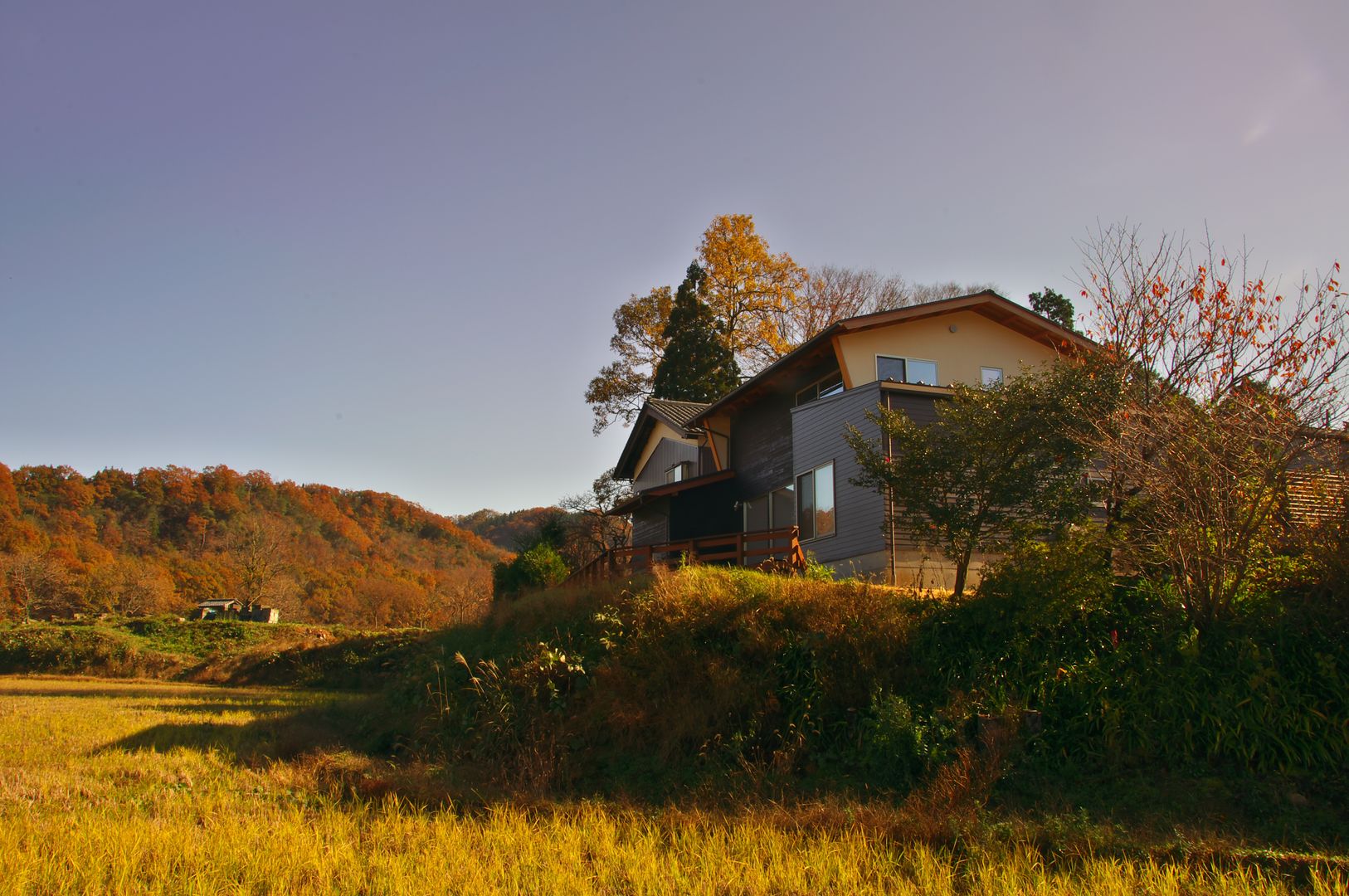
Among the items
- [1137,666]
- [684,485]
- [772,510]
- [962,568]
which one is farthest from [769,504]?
[1137,666]

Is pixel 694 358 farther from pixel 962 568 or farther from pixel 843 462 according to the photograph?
pixel 962 568

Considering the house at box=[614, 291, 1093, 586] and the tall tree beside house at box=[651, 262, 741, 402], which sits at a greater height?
the tall tree beside house at box=[651, 262, 741, 402]

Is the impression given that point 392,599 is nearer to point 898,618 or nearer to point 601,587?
point 601,587

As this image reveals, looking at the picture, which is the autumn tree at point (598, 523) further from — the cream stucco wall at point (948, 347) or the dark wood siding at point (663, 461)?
the cream stucco wall at point (948, 347)

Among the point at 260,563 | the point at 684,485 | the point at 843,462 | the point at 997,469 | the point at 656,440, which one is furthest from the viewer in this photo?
the point at 260,563

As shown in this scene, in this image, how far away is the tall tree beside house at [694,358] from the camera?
108 feet

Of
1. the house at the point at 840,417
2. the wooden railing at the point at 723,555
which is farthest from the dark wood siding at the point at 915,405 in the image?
the wooden railing at the point at 723,555

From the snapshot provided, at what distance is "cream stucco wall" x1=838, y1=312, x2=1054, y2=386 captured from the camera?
1897cm

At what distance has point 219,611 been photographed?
41312mm

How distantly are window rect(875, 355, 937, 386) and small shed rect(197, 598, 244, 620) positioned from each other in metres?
29.2

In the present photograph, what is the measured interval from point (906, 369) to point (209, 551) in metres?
49.5

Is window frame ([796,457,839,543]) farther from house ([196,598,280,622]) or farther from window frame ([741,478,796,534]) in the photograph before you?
house ([196,598,280,622])

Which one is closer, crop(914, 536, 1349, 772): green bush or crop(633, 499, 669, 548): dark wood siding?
crop(914, 536, 1349, 772): green bush

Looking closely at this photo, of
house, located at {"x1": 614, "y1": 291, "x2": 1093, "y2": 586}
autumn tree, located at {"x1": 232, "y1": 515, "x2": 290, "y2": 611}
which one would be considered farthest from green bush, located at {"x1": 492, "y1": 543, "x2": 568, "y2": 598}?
autumn tree, located at {"x1": 232, "y1": 515, "x2": 290, "y2": 611}
